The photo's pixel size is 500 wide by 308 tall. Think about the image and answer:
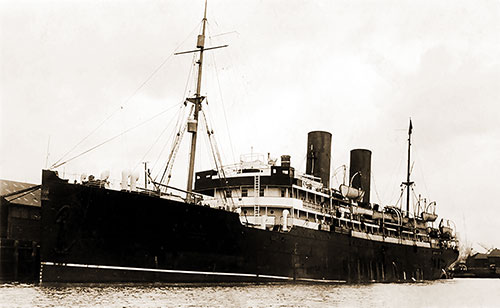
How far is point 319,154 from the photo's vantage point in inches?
1534

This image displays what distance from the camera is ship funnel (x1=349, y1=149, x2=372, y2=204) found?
148 feet

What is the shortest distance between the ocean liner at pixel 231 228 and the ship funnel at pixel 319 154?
7cm

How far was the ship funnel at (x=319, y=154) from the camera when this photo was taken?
38781 mm

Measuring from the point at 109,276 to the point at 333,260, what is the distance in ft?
53.8

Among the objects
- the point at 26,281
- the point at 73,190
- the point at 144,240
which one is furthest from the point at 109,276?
the point at 26,281

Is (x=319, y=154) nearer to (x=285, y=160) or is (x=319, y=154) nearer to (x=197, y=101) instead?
(x=285, y=160)

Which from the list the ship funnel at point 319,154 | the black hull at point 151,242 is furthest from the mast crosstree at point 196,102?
the ship funnel at point 319,154

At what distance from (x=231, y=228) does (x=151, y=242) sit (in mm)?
4590

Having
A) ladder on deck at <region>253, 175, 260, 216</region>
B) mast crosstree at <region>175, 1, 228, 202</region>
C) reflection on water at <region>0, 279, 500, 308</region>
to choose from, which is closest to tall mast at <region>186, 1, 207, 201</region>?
mast crosstree at <region>175, 1, 228, 202</region>

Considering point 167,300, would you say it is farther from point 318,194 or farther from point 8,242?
point 318,194

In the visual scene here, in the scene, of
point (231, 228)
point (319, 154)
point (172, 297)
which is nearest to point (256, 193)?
point (231, 228)

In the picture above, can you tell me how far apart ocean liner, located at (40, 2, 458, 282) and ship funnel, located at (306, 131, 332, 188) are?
2.6 inches

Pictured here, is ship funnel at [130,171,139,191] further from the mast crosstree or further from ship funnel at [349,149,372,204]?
ship funnel at [349,149,372,204]

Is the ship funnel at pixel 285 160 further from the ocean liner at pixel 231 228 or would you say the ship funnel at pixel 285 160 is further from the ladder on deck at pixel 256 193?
the ladder on deck at pixel 256 193
